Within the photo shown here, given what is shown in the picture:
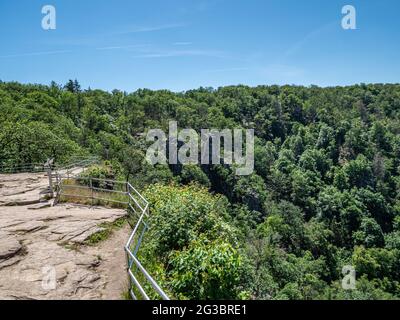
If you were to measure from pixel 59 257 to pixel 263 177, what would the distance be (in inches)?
3499

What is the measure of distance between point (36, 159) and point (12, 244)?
27160 millimetres

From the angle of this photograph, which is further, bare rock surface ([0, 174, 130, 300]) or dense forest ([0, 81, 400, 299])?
dense forest ([0, 81, 400, 299])

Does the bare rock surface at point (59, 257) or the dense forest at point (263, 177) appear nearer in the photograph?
the bare rock surface at point (59, 257)

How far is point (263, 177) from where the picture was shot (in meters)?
92.9

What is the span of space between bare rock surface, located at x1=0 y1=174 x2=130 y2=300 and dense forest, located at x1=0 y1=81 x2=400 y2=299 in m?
0.89

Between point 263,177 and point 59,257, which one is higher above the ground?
point 59,257

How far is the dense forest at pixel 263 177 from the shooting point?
7770mm

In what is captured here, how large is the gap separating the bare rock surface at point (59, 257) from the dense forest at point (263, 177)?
89 centimetres

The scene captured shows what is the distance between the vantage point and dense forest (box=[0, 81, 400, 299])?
25.5ft

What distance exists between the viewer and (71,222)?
8609 mm

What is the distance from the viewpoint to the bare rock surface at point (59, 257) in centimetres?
527

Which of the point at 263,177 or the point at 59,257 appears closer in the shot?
the point at 59,257
